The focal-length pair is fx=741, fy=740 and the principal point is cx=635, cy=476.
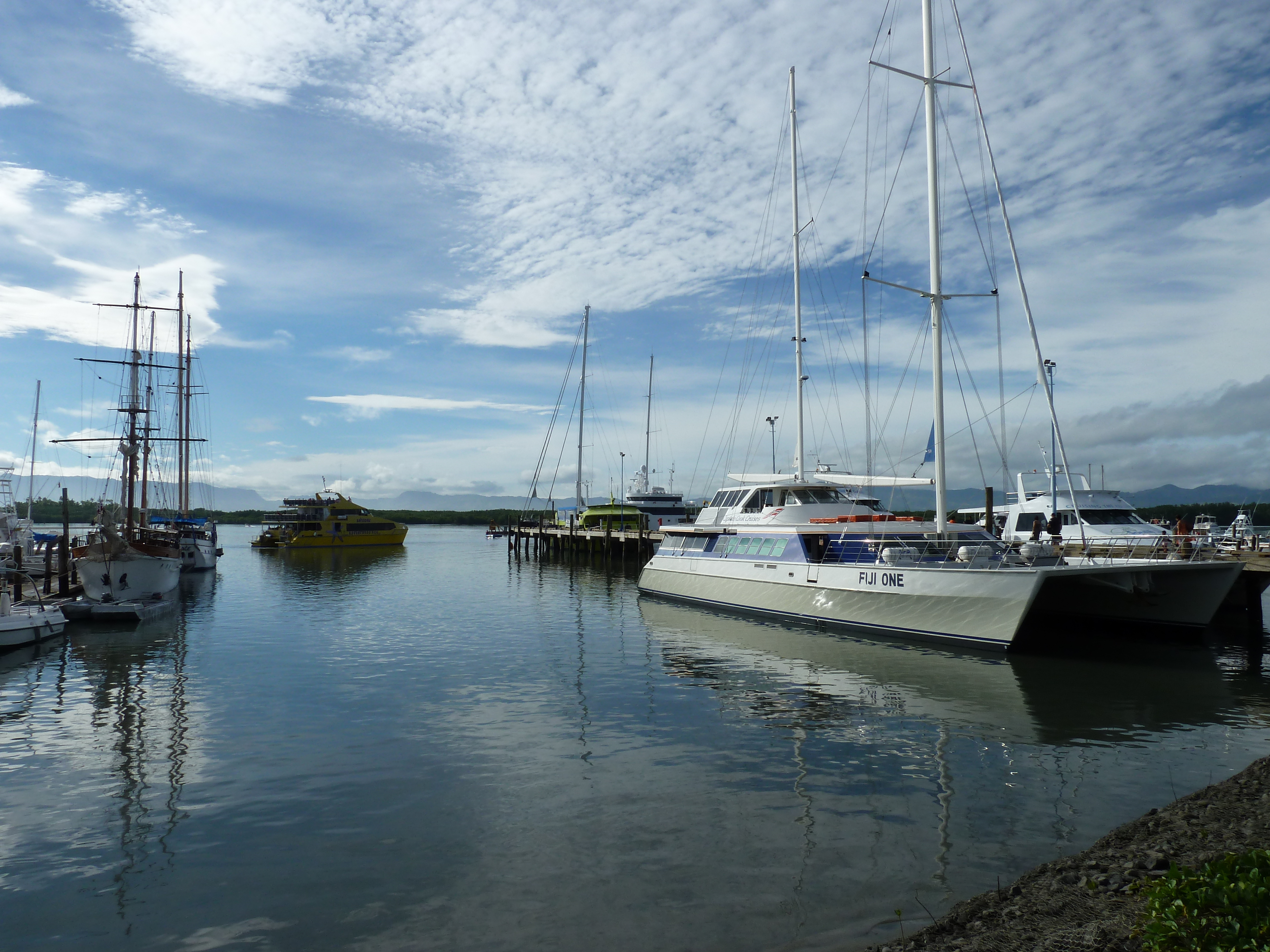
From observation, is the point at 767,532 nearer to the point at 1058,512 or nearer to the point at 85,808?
the point at 1058,512

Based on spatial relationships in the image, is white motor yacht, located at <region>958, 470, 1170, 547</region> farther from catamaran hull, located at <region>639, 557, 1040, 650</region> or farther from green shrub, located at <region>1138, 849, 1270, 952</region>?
green shrub, located at <region>1138, 849, 1270, 952</region>

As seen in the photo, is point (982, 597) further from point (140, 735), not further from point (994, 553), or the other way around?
point (140, 735)

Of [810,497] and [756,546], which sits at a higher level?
[810,497]

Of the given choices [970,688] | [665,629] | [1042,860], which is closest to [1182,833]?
[1042,860]

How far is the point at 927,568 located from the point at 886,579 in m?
1.19

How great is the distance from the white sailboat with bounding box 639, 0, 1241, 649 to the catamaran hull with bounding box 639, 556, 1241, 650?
3 centimetres

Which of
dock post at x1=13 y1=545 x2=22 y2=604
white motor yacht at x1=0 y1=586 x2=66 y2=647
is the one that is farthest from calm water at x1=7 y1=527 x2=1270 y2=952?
dock post at x1=13 y1=545 x2=22 y2=604

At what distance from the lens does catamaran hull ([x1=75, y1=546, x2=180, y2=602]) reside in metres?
26.4

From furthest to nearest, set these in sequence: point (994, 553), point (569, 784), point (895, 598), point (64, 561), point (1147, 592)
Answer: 1. point (64, 561)
2. point (895, 598)
3. point (1147, 592)
4. point (994, 553)
5. point (569, 784)

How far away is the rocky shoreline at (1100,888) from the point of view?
191 inches

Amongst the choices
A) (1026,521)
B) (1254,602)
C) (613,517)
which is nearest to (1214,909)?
(1254,602)

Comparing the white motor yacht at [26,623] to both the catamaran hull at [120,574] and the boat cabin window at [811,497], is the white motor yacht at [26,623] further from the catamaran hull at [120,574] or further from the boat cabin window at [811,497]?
the boat cabin window at [811,497]

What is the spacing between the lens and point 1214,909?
13.3 feet

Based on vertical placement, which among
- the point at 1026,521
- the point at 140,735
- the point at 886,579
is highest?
the point at 1026,521
